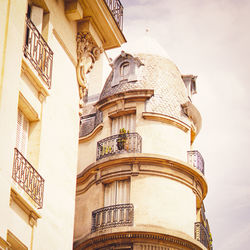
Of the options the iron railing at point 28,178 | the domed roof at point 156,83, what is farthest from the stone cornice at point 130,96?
the iron railing at point 28,178

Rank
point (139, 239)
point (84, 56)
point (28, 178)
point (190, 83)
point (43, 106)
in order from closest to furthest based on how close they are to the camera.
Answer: point (28, 178)
point (43, 106)
point (84, 56)
point (139, 239)
point (190, 83)

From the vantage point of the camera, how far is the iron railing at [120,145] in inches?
1251

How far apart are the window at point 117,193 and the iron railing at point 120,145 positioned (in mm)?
1202

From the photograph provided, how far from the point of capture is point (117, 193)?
103 ft

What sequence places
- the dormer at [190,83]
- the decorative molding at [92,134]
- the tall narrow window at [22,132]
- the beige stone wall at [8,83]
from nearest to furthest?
the beige stone wall at [8,83], the tall narrow window at [22,132], the decorative molding at [92,134], the dormer at [190,83]

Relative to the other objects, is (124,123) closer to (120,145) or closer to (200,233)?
(120,145)

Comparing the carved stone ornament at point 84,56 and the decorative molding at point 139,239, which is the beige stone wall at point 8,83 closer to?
the carved stone ornament at point 84,56

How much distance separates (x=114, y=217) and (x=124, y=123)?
438 centimetres

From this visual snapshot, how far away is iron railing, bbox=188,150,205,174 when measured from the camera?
3275 centimetres

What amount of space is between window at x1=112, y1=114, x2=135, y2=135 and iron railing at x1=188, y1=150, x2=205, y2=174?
8.34 ft

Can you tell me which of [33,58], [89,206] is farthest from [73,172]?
[89,206]

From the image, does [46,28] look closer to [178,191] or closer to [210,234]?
[178,191]

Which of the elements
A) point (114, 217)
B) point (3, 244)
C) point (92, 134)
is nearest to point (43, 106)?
point (3, 244)

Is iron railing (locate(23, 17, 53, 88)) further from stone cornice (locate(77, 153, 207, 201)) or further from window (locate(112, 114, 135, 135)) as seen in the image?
window (locate(112, 114, 135, 135))
